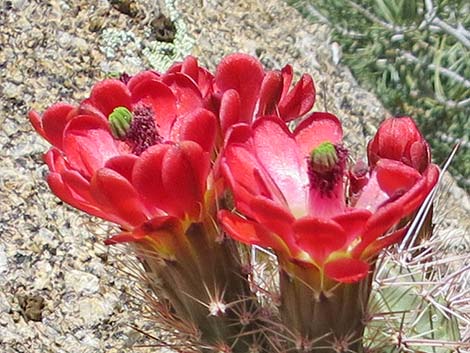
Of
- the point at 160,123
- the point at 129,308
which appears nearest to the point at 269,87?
the point at 160,123

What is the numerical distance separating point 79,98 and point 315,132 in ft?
2.47

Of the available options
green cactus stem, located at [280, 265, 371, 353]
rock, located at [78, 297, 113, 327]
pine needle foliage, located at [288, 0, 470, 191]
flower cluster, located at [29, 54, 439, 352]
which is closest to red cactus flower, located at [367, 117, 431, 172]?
flower cluster, located at [29, 54, 439, 352]

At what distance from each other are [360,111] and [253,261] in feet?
2.65

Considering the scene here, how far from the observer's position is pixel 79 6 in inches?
62.6

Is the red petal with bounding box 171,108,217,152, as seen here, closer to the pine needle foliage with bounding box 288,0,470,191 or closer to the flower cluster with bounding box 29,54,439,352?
the flower cluster with bounding box 29,54,439,352

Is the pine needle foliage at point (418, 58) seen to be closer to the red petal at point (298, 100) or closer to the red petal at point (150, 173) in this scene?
the red petal at point (298, 100)

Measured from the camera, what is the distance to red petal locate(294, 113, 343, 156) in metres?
0.83

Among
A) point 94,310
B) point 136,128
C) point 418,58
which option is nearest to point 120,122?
point 136,128

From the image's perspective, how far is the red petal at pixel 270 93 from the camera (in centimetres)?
85

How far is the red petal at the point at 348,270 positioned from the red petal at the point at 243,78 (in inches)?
7.2

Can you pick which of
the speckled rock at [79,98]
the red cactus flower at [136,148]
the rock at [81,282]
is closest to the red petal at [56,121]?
the red cactus flower at [136,148]

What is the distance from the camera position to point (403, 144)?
85 cm

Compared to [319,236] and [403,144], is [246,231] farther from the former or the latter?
[403,144]

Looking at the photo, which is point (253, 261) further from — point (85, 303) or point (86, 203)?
point (85, 303)
